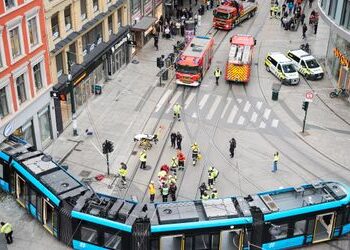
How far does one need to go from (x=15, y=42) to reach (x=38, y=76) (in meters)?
4.06

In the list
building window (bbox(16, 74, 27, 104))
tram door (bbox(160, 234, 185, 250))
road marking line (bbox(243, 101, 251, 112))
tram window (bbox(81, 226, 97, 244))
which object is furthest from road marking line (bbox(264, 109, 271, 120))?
tram window (bbox(81, 226, 97, 244))

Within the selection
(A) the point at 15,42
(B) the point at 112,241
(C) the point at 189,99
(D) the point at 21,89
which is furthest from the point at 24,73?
(C) the point at 189,99

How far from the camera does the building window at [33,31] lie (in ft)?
123

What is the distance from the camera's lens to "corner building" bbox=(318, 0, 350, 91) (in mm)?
46188

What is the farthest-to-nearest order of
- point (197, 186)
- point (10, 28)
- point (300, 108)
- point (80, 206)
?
point (300, 108)
point (197, 186)
point (10, 28)
point (80, 206)

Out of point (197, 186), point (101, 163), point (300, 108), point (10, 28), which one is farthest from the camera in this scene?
point (300, 108)

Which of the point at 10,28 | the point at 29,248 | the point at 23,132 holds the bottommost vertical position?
the point at 29,248

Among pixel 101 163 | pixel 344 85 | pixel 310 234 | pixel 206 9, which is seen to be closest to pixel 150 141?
pixel 101 163

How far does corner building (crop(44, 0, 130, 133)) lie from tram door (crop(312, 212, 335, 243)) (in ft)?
70.8

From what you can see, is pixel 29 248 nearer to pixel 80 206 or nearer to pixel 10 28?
pixel 80 206

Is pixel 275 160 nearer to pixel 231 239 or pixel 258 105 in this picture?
pixel 231 239

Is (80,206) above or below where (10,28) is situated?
below

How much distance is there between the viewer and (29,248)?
31.4 meters

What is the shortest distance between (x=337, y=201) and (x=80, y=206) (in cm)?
1407
